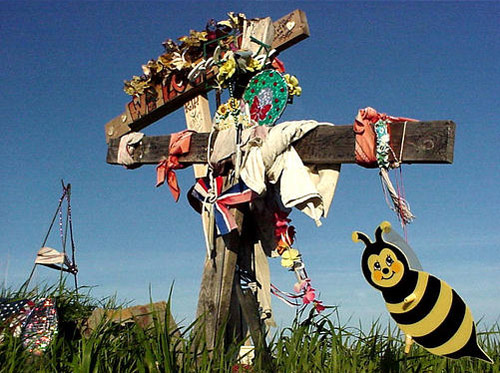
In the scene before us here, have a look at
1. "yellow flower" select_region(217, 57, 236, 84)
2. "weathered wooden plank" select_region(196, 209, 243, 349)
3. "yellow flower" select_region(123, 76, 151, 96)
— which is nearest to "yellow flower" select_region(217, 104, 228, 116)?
"yellow flower" select_region(217, 57, 236, 84)

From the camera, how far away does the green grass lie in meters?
2.98

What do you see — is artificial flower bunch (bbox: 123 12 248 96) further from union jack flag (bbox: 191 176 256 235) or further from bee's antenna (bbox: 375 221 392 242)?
bee's antenna (bbox: 375 221 392 242)

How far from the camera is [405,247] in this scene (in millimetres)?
2869

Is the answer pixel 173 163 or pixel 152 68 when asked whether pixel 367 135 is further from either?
pixel 152 68

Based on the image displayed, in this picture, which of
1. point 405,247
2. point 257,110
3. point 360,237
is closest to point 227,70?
point 257,110

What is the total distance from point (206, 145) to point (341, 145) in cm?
94

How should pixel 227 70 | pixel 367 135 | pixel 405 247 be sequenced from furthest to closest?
pixel 227 70, pixel 367 135, pixel 405 247

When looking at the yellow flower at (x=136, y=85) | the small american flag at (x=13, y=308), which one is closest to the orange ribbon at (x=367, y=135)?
the yellow flower at (x=136, y=85)

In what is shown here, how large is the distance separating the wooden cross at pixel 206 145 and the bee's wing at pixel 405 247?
1.54 feet

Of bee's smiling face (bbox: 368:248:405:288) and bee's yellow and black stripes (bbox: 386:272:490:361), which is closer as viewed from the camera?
bee's yellow and black stripes (bbox: 386:272:490:361)

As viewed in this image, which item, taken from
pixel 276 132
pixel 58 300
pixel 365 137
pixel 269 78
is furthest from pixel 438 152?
pixel 58 300

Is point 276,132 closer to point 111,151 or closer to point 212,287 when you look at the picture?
point 212,287

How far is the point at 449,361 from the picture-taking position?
12.2 feet

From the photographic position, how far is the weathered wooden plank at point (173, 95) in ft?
13.3
